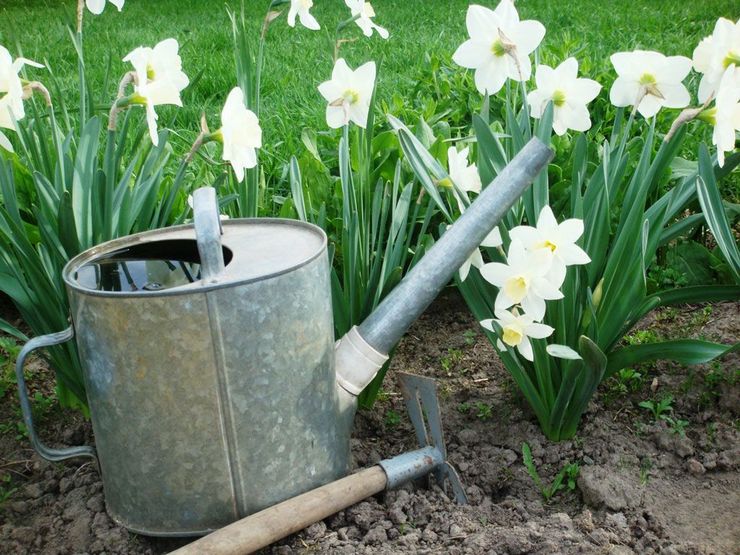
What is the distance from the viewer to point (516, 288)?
4.84ft

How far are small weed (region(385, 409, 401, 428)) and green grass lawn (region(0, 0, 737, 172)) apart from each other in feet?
3.77

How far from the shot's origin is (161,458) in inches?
55.1

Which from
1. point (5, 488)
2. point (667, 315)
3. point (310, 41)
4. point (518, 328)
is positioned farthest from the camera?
point (310, 41)

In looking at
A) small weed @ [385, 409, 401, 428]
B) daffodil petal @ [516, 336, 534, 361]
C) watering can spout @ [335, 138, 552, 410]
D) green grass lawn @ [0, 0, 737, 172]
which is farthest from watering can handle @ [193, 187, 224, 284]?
green grass lawn @ [0, 0, 737, 172]

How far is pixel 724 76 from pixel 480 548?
912 mm

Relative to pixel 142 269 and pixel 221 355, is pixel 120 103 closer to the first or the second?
pixel 142 269

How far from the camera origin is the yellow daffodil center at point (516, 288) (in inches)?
57.8

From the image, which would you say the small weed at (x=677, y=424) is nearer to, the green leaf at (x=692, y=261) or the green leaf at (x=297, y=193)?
the green leaf at (x=692, y=261)

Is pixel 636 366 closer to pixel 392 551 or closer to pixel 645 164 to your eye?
pixel 645 164

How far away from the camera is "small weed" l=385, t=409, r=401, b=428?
1.88m

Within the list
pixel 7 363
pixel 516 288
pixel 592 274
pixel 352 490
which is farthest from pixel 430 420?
pixel 7 363

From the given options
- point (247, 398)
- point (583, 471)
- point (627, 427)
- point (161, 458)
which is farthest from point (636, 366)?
point (161, 458)

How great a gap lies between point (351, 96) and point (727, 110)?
689mm

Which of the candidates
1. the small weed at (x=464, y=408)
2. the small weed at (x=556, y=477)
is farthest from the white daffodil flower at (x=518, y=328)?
the small weed at (x=464, y=408)
